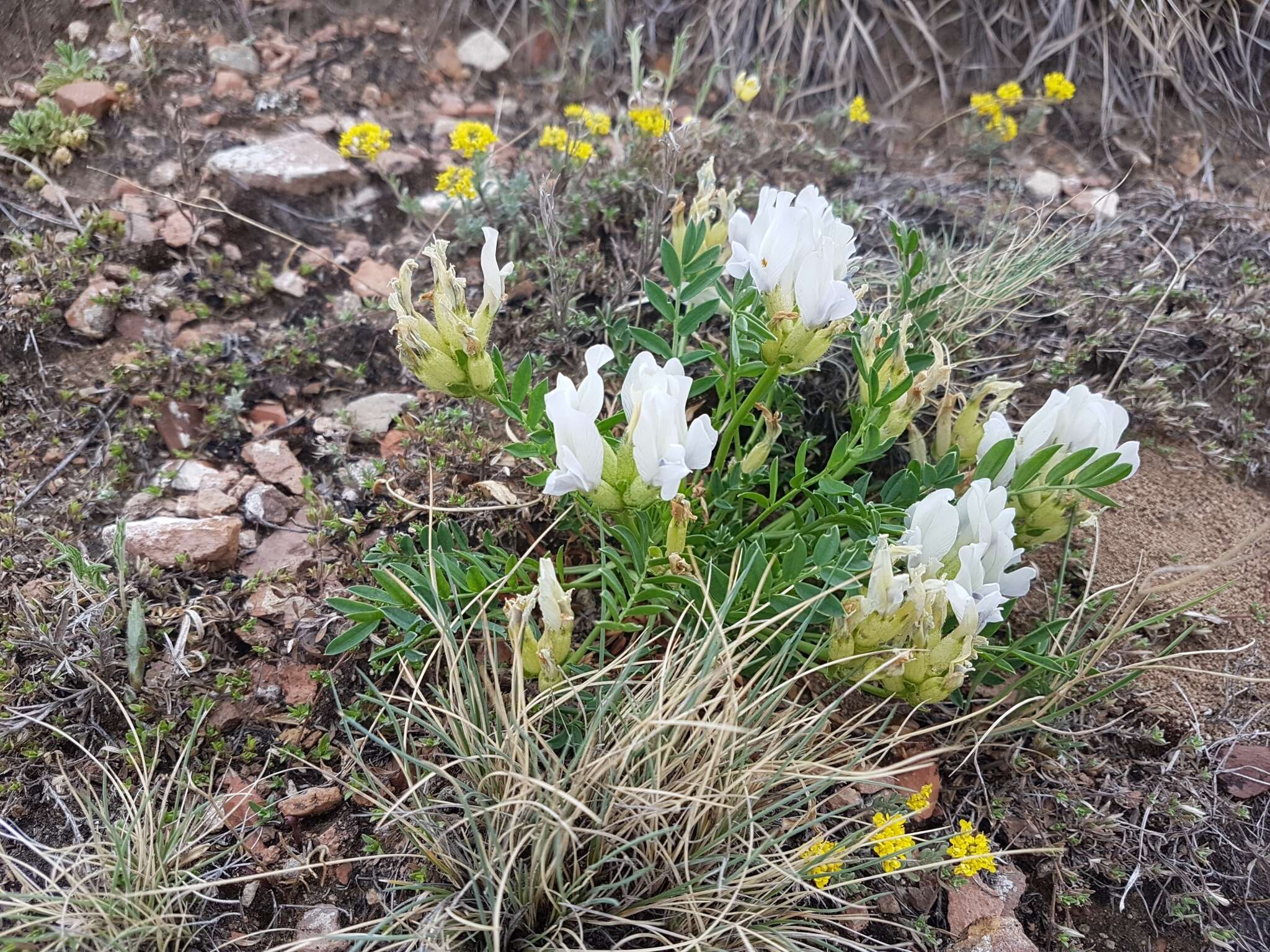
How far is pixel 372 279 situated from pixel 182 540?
3.39 feet

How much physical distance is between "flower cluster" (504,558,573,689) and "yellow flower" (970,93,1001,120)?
2683 millimetres

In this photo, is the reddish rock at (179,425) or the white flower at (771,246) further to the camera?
the reddish rock at (179,425)

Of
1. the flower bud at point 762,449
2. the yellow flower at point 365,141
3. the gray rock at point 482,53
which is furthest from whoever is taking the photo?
the gray rock at point 482,53

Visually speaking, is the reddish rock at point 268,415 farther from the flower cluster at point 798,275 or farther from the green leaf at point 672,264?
the flower cluster at point 798,275

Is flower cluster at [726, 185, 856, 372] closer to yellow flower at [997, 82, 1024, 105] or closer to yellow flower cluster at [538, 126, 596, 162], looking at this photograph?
yellow flower cluster at [538, 126, 596, 162]

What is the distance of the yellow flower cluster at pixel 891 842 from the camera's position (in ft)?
5.26

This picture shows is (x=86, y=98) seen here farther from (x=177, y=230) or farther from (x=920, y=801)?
(x=920, y=801)

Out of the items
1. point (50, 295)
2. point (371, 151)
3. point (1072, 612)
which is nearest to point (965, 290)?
point (1072, 612)

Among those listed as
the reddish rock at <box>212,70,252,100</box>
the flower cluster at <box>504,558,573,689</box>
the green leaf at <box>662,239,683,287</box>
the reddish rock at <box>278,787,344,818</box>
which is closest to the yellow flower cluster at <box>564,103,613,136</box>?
the green leaf at <box>662,239,683,287</box>

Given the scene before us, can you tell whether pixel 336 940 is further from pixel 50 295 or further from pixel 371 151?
pixel 371 151

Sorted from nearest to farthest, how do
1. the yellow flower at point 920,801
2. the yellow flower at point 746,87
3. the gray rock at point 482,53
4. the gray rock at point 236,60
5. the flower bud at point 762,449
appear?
the yellow flower at point 920,801 < the flower bud at point 762,449 < the yellow flower at point 746,87 < the gray rock at point 236,60 < the gray rock at point 482,53

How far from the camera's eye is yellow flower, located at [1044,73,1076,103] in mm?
3434

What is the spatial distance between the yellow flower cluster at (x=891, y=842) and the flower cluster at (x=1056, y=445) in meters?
0.67

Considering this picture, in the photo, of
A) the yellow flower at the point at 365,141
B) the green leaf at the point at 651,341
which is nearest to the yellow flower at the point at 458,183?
the yellow flower at the point at 365,141
